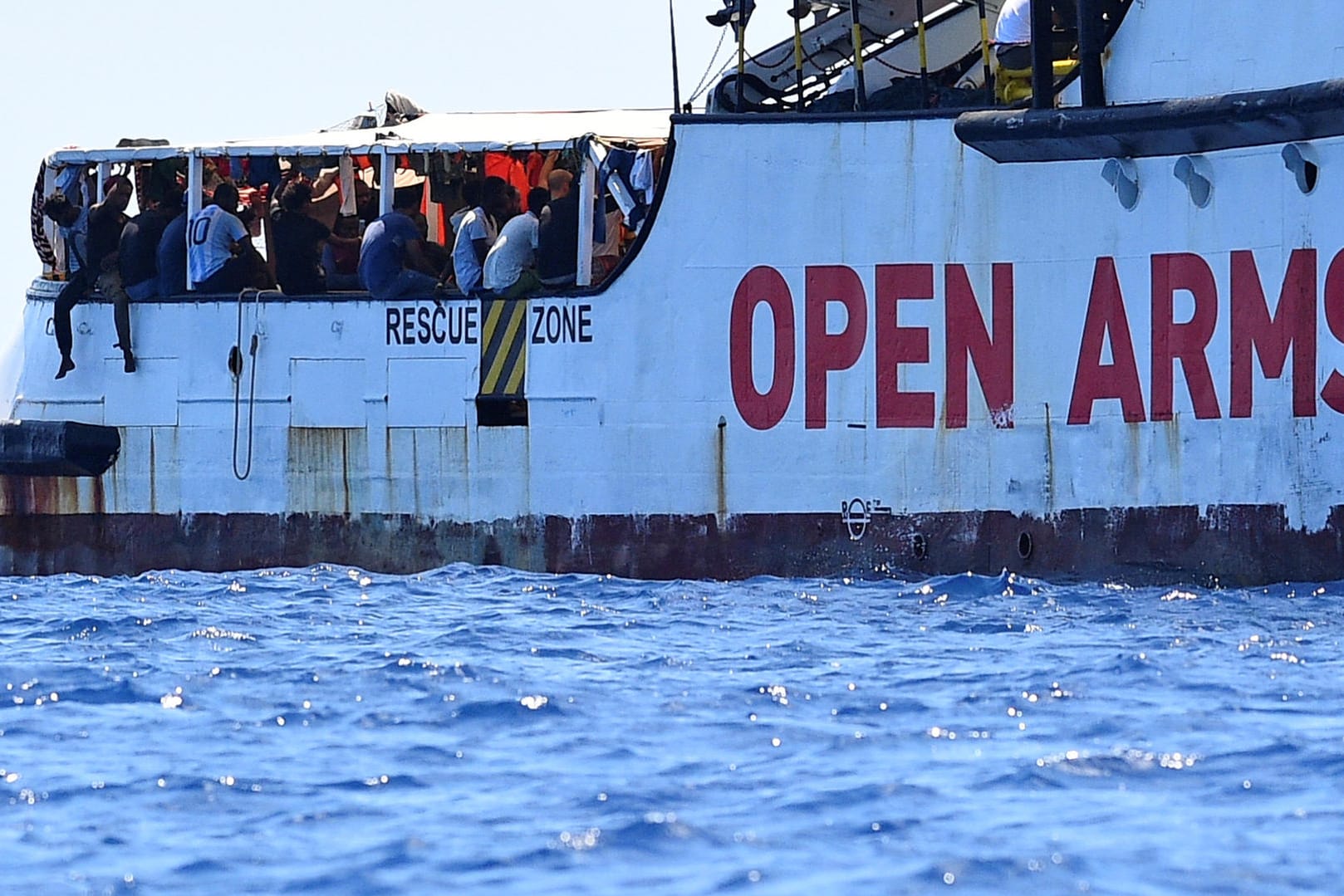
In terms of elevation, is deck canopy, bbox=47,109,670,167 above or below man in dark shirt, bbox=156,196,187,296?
above

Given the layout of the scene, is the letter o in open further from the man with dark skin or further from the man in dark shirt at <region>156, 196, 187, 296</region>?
the man in dark shirt at <region>156, 196, 187, 296</region>

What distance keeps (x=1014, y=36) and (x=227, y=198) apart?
19.3ft

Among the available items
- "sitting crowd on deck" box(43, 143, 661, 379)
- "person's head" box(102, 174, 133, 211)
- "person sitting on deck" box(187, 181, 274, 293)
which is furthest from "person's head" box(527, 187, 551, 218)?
"person's head" box(102, 174, 133, 211)

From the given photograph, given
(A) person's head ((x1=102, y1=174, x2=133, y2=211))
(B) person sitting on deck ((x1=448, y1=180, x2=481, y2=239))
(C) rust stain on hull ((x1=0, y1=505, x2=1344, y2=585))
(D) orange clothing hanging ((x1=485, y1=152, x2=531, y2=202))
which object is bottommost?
(C) rust stain on hull ((x1=0, y1=505, x2=1344, y2=585))

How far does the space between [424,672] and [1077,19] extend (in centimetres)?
609

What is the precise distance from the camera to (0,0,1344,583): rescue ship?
481 inches

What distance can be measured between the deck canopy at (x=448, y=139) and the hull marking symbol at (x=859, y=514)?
3.00m

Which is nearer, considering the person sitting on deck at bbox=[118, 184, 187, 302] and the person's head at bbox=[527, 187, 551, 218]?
the person's head at bbox=[527, 187, 551, 218]

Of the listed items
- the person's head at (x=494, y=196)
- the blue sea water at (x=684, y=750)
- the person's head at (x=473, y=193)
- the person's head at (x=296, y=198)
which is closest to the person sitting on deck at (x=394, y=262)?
the person's head at (x=473, y=193)

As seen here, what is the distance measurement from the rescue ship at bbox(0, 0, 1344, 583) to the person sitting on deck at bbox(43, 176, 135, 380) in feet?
0.48

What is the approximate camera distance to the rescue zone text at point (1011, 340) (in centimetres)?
1212

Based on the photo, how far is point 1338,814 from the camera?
6512 millimetres

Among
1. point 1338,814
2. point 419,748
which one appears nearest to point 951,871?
point 1338,814

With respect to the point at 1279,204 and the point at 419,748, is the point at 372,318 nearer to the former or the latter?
the point at 1279,204
